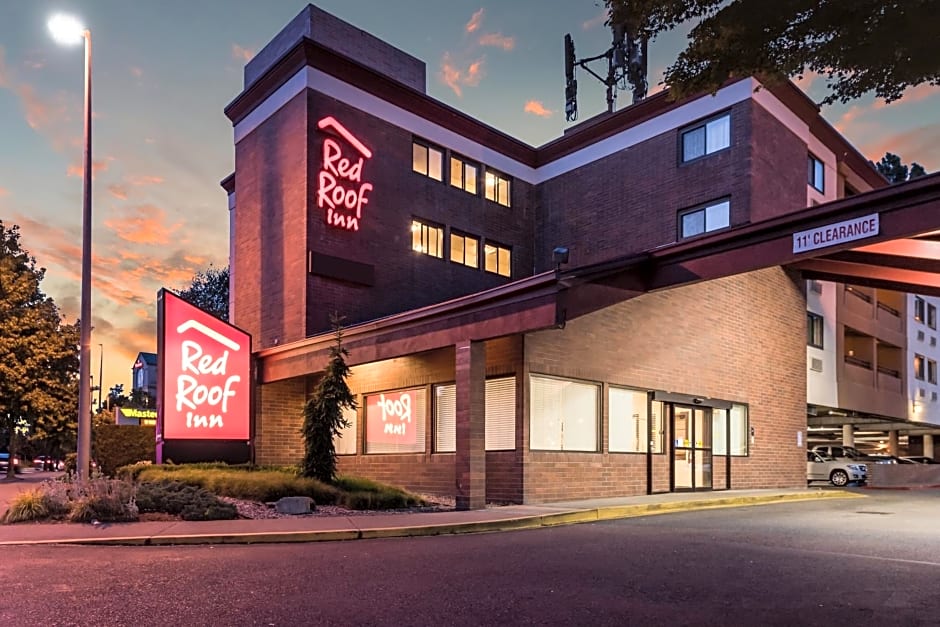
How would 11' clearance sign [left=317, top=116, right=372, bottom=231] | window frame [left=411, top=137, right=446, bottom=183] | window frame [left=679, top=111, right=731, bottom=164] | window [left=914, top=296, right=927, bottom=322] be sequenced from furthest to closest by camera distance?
window [left=914, top=296, right=927, bottom=322] < window frame [left=411, top=137, right=446, bottom=183] < window frame [left=679, top=111, right=731, bottom=164] < 11' clearance sign [left=317, top=116, right=372, bottom=231]

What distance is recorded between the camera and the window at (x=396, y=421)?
Result: 20594 mm

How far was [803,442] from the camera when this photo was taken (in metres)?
27.8

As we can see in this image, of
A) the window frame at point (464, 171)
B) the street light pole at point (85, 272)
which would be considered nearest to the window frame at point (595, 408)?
the street light pole at point (85, 272)

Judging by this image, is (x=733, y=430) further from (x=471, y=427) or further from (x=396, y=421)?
(x=471, y=427)

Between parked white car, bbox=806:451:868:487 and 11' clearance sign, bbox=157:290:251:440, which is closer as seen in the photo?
11' clearance sign, bbox=157:290:251:440

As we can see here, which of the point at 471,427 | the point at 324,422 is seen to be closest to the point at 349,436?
the point at 324,422

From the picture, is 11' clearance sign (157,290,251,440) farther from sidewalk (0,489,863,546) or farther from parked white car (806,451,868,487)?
parked white car (806,451,868,487)

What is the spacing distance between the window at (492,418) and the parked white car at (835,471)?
18.4 m

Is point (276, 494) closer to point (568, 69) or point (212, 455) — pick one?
point (212, 455)

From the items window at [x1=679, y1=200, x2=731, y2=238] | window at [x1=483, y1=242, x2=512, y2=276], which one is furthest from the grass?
window at [x1=679, y1=200, x2=731, y2=238]

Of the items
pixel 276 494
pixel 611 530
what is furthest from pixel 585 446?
pixel 276 494

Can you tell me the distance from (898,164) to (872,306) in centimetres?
3655

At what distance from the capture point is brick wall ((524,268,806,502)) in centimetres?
1861

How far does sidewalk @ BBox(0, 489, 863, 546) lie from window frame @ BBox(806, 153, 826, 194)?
55.2 ft
